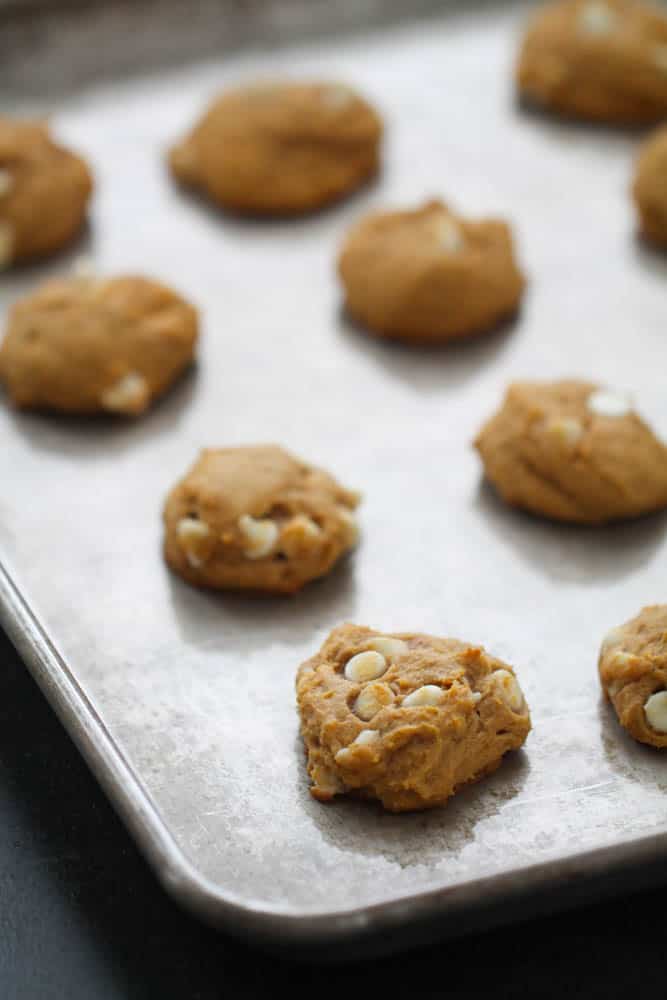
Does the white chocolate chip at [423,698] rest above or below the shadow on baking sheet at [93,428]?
above

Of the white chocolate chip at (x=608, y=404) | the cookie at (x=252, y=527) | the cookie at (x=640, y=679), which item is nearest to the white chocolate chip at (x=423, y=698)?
the cookie at (x=640, y=679)

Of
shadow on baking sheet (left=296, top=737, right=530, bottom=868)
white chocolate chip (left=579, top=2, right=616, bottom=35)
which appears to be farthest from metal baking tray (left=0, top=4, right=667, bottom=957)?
white chocolate chip (left=579, top=2, right=616, bottom=35)

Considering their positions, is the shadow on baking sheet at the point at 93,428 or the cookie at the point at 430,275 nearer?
the shadow on baking sheet at the point at 93,428

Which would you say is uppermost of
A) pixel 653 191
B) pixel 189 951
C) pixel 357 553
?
pixel 653 191

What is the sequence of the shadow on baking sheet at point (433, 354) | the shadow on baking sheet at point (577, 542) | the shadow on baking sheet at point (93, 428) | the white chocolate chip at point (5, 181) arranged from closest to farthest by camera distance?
the shadow on baking sheet at point (577, 542) < the shadow on baking sheet at point (93, 428) < the shadow on baking sheet at point (433, 354) < the white chocolate chip at point (5, 181)

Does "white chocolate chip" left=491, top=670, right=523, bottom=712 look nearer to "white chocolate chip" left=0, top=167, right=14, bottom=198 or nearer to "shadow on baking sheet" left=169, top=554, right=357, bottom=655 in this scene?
"shadow on baking sheet" left=169, top=554, right=357, bottom=655

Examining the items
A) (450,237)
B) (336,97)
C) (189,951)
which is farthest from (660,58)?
(189,951)

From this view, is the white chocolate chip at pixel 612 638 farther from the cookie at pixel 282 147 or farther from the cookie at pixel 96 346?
the cookie at pixel 282 147

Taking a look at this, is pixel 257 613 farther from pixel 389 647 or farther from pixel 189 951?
pixel 189 951
